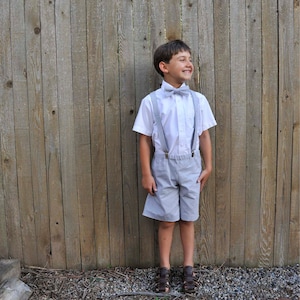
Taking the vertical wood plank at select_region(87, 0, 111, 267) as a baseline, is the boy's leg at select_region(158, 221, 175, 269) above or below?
below

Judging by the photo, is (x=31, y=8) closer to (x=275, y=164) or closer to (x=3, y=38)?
(x=3, y=38)

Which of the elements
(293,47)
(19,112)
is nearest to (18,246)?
(19,112)

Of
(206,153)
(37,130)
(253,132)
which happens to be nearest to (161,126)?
(206,153)

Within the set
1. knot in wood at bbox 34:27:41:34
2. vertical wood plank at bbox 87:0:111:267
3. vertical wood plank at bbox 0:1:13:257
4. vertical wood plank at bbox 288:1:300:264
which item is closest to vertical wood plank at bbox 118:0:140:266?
vertical wood plank at bbox 87:0:111:267

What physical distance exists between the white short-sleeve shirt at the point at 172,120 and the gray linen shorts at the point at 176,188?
2.9 inches

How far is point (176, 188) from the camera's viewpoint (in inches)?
128

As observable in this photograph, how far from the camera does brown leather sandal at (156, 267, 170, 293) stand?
10.8ft

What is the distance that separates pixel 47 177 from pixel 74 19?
3.77 feet

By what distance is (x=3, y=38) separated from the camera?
11.2ft

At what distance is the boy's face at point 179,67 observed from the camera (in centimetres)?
313

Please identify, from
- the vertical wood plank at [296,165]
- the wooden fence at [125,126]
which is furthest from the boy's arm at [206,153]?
the vertical wood plank at [296,165]

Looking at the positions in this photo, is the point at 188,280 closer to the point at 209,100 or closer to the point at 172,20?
the point at 209,100

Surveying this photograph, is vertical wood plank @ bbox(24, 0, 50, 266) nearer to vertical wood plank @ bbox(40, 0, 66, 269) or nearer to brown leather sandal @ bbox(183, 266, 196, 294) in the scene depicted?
vertical wood plank @ bbox(40, 0, 66, 269)

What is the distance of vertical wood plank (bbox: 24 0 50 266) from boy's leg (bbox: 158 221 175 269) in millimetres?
863
